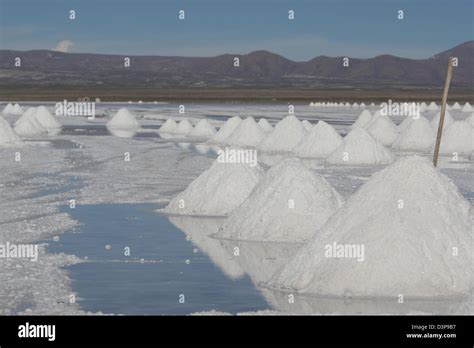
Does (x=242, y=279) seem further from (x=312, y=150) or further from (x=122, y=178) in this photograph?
(x=312, y=150)

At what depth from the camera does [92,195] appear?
1994 centimetres

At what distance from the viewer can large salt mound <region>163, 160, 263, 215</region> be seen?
1703 cm

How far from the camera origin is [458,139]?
34.2 metres

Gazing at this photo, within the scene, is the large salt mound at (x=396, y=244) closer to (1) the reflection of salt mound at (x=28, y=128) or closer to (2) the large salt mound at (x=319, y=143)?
(2) the large salt mound at (x=319, y=143)

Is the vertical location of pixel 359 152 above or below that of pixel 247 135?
below

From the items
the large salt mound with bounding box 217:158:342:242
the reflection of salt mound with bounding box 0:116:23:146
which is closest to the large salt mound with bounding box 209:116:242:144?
the reflection of salt mound with bounding box 0:116:23:146

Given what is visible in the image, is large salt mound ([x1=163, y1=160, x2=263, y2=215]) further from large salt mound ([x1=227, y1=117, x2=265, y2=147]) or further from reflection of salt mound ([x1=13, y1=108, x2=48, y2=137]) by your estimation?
reflection of salt mound ([x1=13, y1=108, x2=48, y2=137])

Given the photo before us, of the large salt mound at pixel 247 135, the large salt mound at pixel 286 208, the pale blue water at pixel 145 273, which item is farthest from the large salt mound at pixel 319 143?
the large salt mound at pixel 286 208

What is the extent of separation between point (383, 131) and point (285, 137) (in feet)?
23.3

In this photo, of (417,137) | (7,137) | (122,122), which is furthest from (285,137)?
(122,122)

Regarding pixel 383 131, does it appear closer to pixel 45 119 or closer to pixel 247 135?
pixel 247 135

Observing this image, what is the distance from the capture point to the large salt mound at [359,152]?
94.7 ft

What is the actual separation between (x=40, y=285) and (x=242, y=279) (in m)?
2.25

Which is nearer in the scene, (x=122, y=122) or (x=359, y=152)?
(x=359, y=152)
